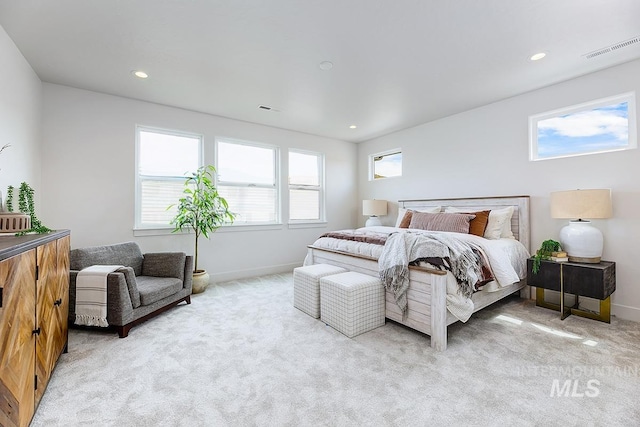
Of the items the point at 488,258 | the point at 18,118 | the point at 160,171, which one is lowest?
the point at 488,258

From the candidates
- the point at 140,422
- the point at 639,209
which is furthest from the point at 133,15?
the point at 639,209

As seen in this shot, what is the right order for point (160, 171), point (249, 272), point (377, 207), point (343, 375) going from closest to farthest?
point (343, 375) < point (160, 171) < point (249, 272) < point (377, 207)

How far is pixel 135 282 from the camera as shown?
2.59 m

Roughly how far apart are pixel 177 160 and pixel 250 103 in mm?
1408

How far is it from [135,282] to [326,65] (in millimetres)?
2830

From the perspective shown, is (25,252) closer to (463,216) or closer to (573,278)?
(463,216)

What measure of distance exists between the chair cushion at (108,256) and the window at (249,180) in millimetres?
1594

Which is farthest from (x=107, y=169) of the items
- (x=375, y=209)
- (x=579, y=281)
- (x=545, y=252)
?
(x=579, y=281)

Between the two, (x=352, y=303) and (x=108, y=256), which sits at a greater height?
(x=108, y=256)

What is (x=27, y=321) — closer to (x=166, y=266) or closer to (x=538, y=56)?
(x=166, y=266)

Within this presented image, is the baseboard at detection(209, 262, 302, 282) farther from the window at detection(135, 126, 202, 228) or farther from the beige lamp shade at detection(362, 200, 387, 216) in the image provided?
the beige lamp shade at detection(362, 200, 387, 216)

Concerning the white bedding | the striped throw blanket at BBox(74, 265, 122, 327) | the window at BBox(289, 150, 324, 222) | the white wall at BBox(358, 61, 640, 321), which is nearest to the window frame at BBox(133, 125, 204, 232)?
the striped throw blanket at BBox(74, 265, 122, 327)

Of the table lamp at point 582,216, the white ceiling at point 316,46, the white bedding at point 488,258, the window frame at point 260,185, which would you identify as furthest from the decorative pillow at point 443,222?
the window frame at point 260,185

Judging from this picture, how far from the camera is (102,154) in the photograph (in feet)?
11.5
